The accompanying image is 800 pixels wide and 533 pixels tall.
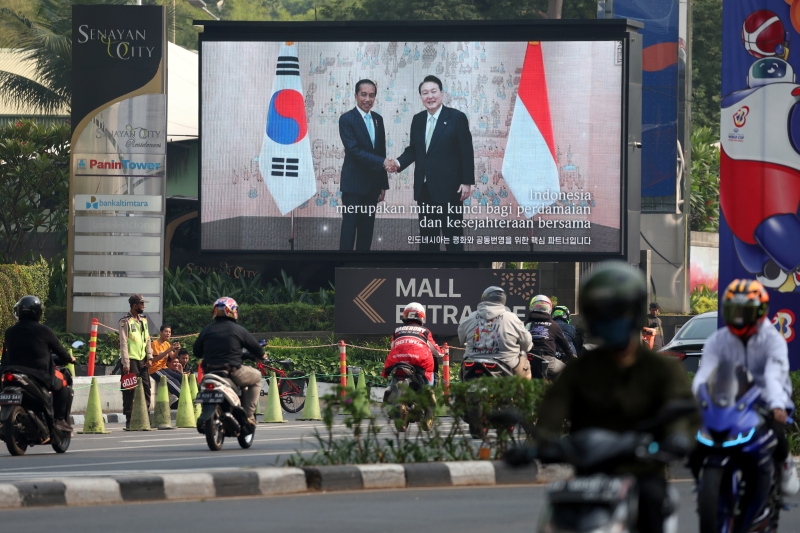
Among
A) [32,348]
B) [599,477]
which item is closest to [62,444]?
[32,348]

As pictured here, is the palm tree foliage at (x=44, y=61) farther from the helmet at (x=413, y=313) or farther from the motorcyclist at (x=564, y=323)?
the helmet at (x=413, y=313)

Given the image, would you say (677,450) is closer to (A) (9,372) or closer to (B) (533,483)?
(B) (533,483)

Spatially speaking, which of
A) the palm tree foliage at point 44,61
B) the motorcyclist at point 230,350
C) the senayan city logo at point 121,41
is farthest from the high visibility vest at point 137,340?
the palm tree foliage at point 44,61

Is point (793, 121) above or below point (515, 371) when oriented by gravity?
above

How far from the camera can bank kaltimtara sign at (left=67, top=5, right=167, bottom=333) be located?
26922 millimetres

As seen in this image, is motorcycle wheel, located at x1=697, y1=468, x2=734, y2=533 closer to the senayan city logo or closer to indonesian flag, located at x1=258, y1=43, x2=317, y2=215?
indonesian flag, located at x1=258, y1=43, x2=317, y2=215

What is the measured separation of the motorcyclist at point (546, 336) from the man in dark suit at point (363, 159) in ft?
34.9

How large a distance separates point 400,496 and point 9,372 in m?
4.78

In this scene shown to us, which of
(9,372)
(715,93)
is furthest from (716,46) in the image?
(9,372)

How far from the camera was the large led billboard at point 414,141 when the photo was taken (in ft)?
87.5

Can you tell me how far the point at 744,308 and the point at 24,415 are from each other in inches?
316

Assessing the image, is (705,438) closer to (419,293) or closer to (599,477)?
(599,477)

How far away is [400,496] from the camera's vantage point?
10.4 metres

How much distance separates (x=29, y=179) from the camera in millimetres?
36844
